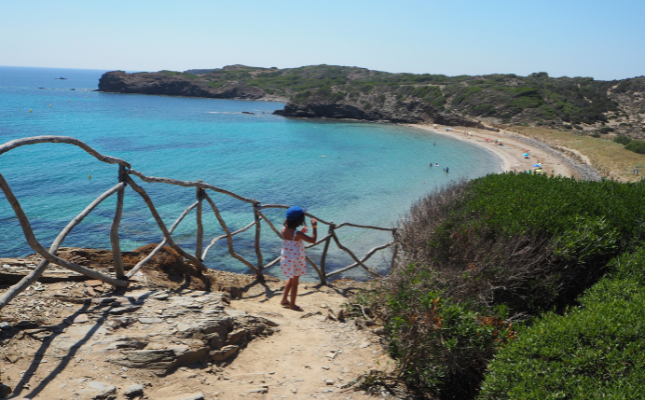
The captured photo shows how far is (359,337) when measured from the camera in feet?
17.0

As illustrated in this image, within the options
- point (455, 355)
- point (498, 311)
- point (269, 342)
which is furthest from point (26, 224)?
point (498, 311)

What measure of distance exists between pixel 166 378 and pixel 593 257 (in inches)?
200

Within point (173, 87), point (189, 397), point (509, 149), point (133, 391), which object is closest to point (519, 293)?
point (189, 397)

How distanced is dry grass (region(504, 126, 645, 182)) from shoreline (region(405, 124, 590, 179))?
1317mm

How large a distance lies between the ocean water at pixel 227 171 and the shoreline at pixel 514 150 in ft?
5.57

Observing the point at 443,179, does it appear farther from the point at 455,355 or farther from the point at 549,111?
the point at 549,111

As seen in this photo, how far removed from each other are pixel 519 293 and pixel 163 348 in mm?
4136

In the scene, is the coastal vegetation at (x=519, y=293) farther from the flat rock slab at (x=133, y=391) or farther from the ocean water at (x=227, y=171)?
the ocean water at (x=227, y=171)

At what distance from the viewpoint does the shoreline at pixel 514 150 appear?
101 feet

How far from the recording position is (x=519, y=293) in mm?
5250

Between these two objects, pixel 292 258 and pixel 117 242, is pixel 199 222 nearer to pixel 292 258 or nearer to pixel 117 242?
pixel 292 258

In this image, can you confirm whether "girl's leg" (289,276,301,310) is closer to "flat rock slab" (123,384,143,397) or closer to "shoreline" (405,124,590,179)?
"flat rock slab" (123,384,143,397)

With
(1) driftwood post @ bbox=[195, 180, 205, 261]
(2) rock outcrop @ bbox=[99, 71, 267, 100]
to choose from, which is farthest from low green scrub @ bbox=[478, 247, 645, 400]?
(2) rock outcrop @ bbox=[99, 71, 267, 100]

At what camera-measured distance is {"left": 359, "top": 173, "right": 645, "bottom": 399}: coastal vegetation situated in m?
3.29
